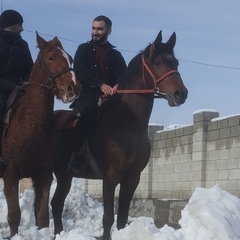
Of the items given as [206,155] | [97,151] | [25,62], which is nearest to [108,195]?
[97,151]

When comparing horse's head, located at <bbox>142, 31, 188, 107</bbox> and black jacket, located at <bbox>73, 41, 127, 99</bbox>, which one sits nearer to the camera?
horse's head, located at <bbox>142, 31, 188, 107</bbox>

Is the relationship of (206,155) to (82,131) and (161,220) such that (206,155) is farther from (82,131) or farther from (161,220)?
(82,131)

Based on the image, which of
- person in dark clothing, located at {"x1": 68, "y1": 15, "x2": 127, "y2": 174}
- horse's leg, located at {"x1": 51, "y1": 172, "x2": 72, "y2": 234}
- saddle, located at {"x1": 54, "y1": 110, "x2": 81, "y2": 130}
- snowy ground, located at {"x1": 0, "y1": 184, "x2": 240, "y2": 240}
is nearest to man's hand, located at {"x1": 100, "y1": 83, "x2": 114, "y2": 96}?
person in dark clothing, located at {"x1": 68, "y1": 15, "x2": 127, "y2": 174}

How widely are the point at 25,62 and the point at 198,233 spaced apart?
306 centimetres

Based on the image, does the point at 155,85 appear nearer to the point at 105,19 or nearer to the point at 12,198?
the point at 105,19

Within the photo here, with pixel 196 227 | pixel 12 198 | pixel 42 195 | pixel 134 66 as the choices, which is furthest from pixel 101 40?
pixel 196 227

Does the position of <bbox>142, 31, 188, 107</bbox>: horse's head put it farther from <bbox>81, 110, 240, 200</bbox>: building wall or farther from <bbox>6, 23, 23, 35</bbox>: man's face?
<bbox>81, 110, 240, 200</bbox>: building wall

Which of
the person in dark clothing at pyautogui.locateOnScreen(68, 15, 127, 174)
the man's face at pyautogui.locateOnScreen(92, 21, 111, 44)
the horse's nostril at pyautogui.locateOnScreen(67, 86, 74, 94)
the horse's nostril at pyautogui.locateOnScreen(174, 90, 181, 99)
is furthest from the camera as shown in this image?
the man's face at pyautogui.locateOnScreen(92, 21, 111, 44)

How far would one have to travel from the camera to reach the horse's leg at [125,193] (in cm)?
816

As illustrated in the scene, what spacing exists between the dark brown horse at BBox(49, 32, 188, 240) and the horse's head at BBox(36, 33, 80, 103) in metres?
1.10

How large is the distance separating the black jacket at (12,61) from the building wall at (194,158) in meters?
6.82

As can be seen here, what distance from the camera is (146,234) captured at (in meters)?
5.95

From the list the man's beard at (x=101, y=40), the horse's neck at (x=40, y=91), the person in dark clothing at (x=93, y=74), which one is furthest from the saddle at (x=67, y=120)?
the horse's neck at (x=40, y=91)

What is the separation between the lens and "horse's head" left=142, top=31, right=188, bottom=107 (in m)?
7.72
